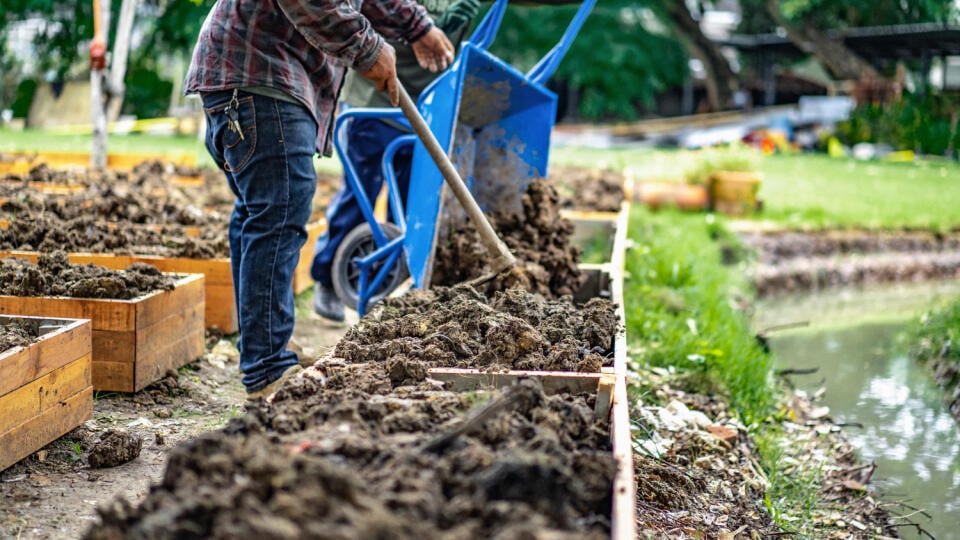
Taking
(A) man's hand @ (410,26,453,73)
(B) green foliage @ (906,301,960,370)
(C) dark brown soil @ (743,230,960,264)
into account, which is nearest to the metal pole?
(A) man's hand @ (410,26,453,73)

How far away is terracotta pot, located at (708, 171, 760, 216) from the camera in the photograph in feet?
33.3

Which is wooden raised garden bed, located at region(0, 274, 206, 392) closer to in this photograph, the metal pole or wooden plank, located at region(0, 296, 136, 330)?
wooden plank, located at region(0, 296, 136, 330)

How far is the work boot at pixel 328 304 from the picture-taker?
5.00 metres

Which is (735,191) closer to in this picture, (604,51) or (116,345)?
(116,345)

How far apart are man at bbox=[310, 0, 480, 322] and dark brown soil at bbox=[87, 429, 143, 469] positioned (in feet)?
6.22

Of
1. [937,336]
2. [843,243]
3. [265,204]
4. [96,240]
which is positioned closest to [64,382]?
[265,204]

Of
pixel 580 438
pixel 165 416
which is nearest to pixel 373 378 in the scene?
pixel 580 438

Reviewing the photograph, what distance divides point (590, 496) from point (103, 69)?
23.7ft

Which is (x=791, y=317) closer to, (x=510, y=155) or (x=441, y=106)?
(x=510, y=155)

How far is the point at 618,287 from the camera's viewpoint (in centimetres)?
429

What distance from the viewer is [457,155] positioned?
4578 millimetres

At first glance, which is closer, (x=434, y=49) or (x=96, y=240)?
(x=434, y=49)

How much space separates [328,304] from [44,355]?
2008 millimetres

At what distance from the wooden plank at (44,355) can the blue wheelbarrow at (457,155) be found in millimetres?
1321
